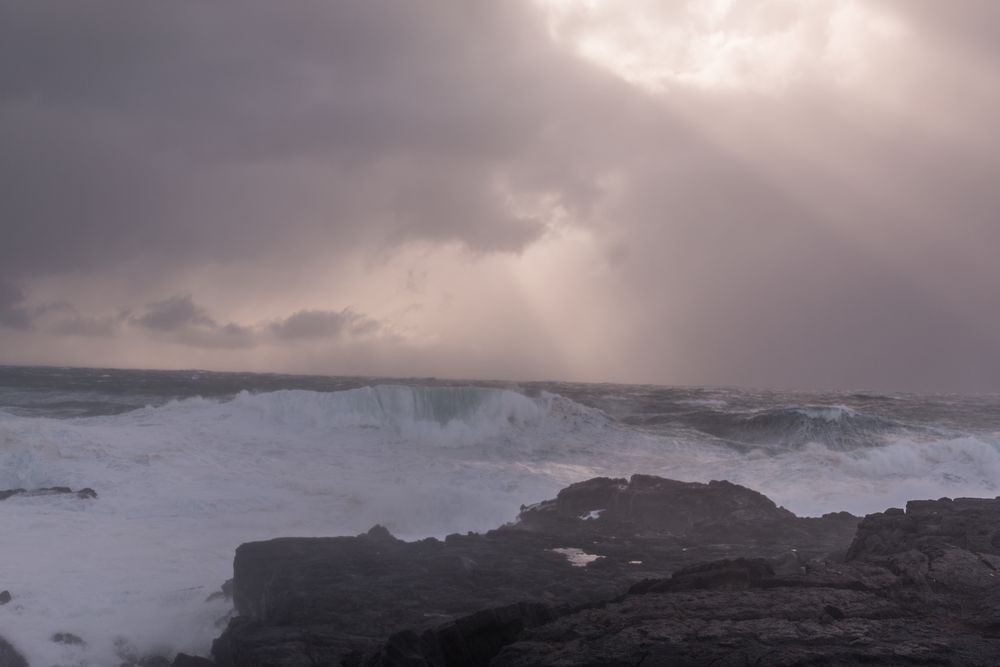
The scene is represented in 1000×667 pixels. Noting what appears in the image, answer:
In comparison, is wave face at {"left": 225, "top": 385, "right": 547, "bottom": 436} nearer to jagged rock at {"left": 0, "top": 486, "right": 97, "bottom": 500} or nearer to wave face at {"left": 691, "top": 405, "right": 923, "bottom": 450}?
wave face at {"left": 691, "top": 405, "right": 923, "bottom": 450}

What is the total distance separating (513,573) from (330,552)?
10.8ft

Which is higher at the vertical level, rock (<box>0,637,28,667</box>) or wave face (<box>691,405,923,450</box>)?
wave face (<box>691,405,923,450</box>)

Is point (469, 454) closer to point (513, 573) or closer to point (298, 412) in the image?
point (298, 412)

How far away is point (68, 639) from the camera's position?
11.4 m

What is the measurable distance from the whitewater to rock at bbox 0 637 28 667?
8.2 inches

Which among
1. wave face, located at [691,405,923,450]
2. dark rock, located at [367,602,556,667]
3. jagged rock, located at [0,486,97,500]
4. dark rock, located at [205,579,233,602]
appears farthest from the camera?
wave face, located at [691,405,923,450]

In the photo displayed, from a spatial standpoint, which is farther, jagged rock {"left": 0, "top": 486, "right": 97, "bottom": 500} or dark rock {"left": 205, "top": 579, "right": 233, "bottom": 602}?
jagged rock {"left": 0, "top": 486, "right": 97, "bottom": 500}

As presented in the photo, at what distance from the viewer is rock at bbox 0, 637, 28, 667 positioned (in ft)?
34.7

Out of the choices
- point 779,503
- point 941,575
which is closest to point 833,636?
point 941,575

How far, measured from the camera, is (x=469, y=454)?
30562 mm

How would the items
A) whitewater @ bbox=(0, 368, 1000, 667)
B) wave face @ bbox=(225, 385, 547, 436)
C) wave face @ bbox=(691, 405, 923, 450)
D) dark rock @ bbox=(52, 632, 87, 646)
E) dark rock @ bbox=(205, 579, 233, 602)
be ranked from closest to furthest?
dark rock @ bbox=(52, 632, 87, 646)
dark rock @ bbox=(205, 579, 233, 602)
whitewater @ bbox=(0, 368, 1000, 667)
wave face @ bbox=(691, 405, 923, 450)
wave face @ bbox=(225, 385, 547, 436)

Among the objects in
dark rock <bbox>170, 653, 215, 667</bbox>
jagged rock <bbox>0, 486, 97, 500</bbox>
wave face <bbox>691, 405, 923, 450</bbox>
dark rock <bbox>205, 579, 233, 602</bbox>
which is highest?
wave face <bbox>691, 405, 923, 450</bbox>

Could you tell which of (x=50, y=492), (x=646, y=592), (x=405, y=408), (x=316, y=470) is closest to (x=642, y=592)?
(x=646, y=592)

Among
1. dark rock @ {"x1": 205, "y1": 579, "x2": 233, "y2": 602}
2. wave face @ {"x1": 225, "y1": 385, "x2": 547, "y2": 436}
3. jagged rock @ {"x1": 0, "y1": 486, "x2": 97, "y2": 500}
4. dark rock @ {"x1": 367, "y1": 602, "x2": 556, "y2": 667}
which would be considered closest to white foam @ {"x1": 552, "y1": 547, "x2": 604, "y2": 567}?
dark rock @ {"x1": 367, "y1": 602, "x2": 556, "y2": 667}
